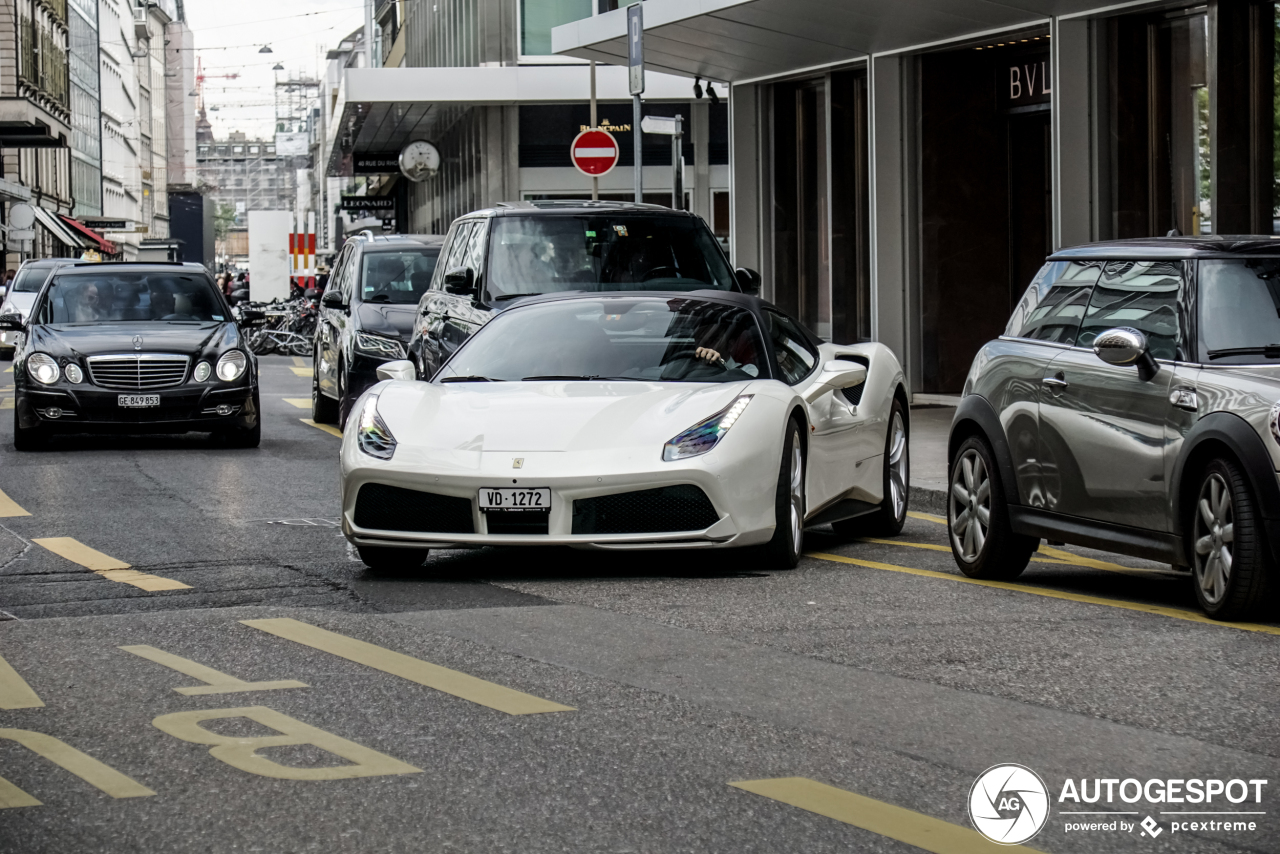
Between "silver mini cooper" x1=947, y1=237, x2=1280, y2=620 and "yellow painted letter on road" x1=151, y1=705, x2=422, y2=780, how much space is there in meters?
3.44

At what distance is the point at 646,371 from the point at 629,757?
444cm

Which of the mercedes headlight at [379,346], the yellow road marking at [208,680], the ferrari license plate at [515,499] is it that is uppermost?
the mercedes headlight at [379,346]

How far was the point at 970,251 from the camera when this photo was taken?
61.8 feet

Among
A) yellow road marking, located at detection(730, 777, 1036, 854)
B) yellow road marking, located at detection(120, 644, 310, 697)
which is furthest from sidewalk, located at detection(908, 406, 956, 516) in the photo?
yellow road marking, located at detection(730, 777, 1036, 854)

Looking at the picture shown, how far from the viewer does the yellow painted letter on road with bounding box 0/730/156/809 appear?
475cm

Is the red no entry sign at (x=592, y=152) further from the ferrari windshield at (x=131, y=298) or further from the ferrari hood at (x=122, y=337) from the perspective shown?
the ferrari hood at (x=122, y=337)

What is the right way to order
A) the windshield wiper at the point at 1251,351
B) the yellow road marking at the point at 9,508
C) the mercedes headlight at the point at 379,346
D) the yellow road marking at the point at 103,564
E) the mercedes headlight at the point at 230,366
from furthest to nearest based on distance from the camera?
1. the mercedes headlight at the point at 379,346
2. the mercedes headlight at the point at 230,366
3. the yellow road marking at the point at 9,508
4. the yellow road marking at the point at 103,564
5. the windshield wiper at the point at 1251,351

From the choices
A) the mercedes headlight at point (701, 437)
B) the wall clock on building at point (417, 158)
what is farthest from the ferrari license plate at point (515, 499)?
the wall clock on building at point (417, 158)

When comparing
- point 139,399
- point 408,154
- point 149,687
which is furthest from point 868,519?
point 408,154

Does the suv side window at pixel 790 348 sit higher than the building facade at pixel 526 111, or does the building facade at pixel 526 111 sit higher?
the building facade at pixel 526 111

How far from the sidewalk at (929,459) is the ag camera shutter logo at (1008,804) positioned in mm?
7034

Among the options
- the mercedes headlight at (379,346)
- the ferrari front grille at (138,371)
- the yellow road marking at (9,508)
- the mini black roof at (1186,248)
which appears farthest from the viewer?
the mercedes headlight at (379,346)

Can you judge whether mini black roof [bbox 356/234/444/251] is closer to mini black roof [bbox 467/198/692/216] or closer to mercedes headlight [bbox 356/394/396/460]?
mini black roof [bbox 467/198/692/216]

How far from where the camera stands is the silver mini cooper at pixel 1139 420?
7.14 m
